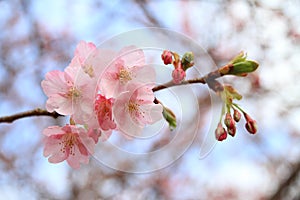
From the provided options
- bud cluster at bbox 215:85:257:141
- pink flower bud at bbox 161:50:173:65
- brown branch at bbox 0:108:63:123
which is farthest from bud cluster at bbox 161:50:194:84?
brown branch at bbox 0:108:63:123

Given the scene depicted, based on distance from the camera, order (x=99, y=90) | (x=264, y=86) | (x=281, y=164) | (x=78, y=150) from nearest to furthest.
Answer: (x=99, y=90)
(x=78, y=150)
(x=264, y=86)
(x=281, y=164)

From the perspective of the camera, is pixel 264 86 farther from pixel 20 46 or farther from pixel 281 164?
pixel 20 46

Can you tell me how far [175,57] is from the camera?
0.96 m

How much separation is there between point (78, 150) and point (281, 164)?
3.28 meters

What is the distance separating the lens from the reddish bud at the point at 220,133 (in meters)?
0.95

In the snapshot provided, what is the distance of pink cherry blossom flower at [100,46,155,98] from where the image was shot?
0.92 metres

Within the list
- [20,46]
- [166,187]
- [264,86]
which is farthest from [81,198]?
[264,86]

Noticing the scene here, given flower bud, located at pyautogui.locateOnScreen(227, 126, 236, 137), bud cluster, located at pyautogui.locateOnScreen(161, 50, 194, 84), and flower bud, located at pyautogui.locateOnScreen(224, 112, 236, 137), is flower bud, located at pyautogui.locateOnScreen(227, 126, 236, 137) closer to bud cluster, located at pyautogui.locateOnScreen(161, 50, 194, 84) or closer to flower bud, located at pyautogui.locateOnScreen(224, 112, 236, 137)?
flower bud, located at pyautogui.locateOnScreen(224, 112, 236, 137)

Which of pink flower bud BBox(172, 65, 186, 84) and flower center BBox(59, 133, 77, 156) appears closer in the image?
pink flower bud BBox(172, 65, 186, 84)

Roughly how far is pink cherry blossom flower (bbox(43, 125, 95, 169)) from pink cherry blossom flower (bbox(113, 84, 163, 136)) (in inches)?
4.6

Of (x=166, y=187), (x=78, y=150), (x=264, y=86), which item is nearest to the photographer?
(x=78, y=150)

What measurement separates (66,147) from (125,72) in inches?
10.9

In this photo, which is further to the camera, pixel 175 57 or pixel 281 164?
pixel 281 164

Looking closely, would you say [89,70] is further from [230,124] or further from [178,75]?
[230,124]
